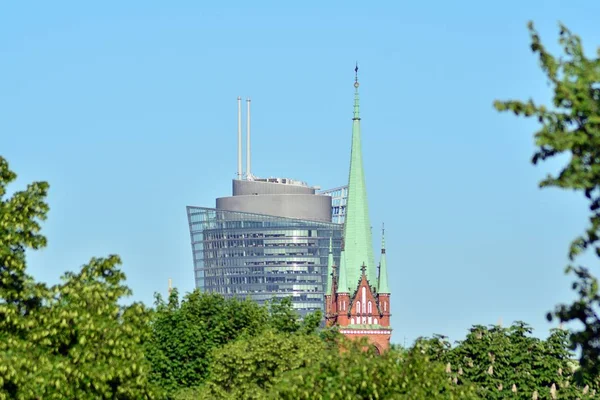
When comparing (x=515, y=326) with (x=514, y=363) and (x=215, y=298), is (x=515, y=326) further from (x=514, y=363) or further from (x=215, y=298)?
(x=215, y=298)

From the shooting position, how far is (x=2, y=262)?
55.5 metres

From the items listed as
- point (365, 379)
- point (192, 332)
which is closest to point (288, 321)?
point (192, 332)

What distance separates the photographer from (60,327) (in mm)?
56094

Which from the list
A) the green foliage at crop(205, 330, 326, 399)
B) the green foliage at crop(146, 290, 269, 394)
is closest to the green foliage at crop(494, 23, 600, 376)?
the green foliage at crop(205, 330, 326, 399)

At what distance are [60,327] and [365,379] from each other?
31.7 feet

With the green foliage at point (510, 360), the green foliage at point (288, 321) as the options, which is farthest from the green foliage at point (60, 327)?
the green foliage at point (288, 321)

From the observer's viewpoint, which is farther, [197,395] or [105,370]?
[197,395]

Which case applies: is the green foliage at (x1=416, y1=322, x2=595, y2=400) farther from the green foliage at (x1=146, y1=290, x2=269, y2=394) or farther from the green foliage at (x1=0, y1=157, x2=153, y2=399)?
the green foliage at (x1=0, y1=157, x2=153, y2=399)

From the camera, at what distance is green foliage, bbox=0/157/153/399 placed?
55.1 metres

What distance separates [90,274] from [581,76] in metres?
32.2

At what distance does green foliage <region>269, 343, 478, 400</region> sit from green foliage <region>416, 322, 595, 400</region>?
131ft

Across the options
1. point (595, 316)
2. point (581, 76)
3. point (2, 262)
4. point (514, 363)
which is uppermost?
point (514, 363)

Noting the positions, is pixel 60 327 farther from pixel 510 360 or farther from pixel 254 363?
pixel 510 360

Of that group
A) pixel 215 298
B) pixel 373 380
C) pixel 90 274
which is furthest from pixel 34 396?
pixel 215 298
